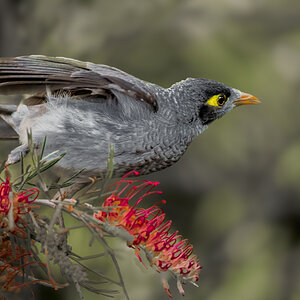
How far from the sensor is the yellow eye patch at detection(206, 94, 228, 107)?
362 cm

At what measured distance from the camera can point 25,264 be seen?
2156mm

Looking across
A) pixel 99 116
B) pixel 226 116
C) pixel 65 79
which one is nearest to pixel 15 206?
pixel 65 79

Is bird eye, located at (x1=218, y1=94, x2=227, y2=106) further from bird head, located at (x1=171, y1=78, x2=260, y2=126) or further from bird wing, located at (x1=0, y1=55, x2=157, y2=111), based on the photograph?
bird wing, located at (x1=0, y1=55, x2=157, y2=111)

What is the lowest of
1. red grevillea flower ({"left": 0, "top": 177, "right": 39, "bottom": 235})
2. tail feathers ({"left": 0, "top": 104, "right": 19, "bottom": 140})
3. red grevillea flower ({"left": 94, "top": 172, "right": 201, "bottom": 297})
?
red grevillea flower ({"left": 94, "top": 172, "right": 201, "bottom": 297})

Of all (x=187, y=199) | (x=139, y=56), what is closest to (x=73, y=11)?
(x=139, y=56)

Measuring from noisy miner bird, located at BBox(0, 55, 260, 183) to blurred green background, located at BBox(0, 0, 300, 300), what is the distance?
154 inches

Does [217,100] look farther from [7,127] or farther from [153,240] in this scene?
[153,240]

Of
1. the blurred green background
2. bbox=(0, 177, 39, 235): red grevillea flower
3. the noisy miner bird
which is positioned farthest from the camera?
the blurred green background

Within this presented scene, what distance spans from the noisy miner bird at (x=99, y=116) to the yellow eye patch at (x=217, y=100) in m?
0.14

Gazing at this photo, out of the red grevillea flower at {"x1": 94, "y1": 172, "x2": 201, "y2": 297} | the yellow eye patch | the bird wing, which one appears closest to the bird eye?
the yellow eye patch

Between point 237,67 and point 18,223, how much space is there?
5.81 meters

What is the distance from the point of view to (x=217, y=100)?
143 inches

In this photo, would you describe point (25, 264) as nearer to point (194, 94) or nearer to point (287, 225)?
point (194, 94)

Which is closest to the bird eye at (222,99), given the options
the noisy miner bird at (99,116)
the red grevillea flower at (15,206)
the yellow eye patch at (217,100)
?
the yellow eye patch at (217,100)
